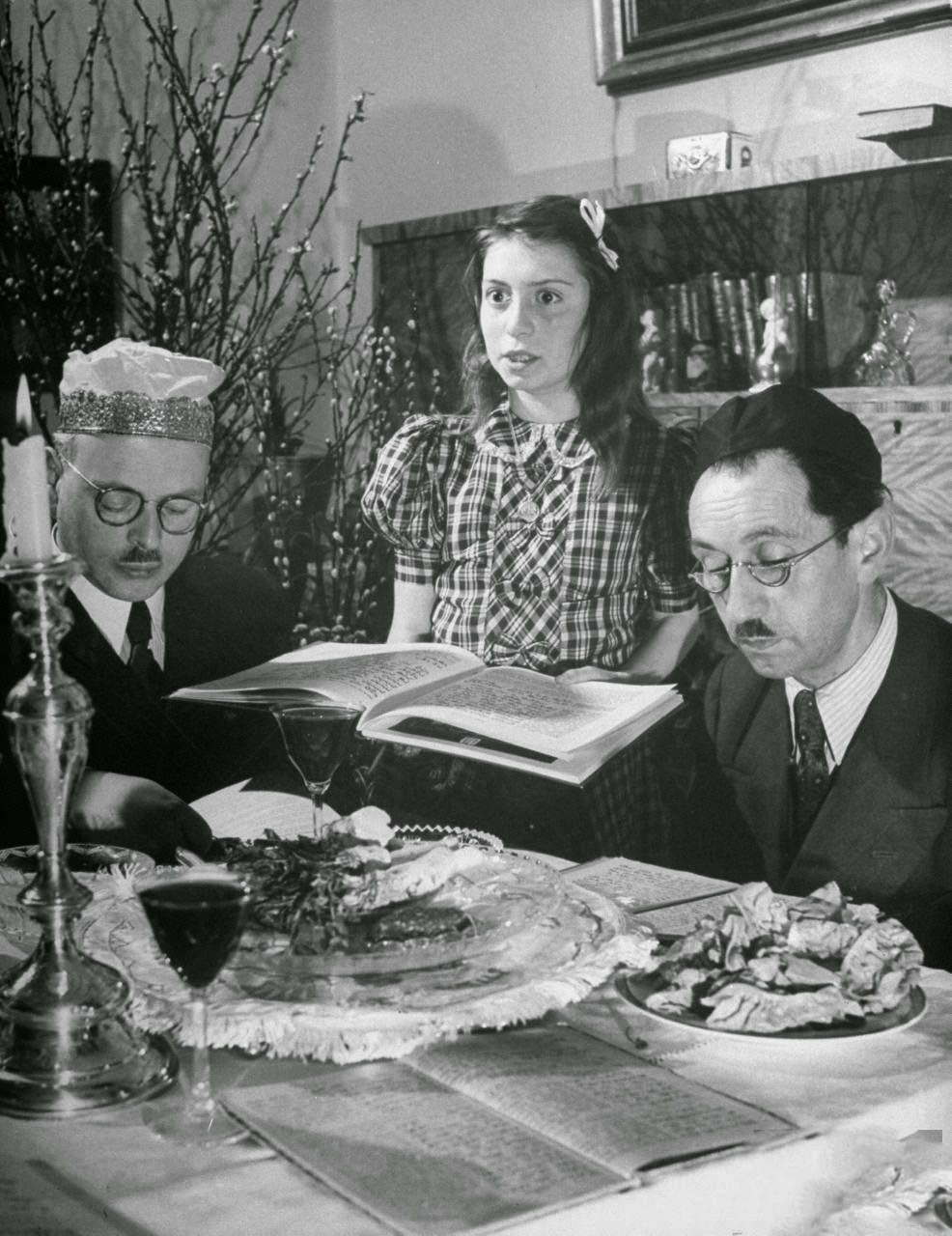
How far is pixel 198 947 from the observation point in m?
1.08

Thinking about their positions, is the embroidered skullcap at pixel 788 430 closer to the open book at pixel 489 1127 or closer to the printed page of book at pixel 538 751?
the printed page of book at pixel 538 751

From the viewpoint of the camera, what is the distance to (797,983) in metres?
1.24

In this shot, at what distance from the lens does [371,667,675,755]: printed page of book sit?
74.7 inches

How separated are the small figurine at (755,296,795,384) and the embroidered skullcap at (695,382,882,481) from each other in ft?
0.08

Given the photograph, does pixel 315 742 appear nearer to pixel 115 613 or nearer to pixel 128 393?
pixel 115 613

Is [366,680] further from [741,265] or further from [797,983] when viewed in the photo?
[797,983]

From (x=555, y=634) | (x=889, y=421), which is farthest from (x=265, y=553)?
(x=889, y=421)

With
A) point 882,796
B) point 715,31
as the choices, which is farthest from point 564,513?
point 715,31

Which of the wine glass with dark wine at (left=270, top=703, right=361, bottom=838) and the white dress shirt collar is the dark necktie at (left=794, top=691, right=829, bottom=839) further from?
the white dress shirt collar

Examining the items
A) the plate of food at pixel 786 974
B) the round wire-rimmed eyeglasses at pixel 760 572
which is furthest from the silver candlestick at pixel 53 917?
the round wire-rimmed eyeglasses at pixel 760 572

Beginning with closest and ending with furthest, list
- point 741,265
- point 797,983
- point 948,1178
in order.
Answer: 1. point 948,1178
2. point 797,983
3. point 741,265

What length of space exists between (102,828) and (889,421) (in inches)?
47.4

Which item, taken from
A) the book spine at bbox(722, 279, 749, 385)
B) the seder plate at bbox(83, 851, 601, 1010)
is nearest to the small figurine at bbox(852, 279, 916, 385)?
the book spine at bbox(722, 279, 749, 385)

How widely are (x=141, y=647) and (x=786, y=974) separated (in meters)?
1.25
